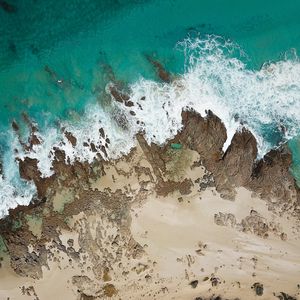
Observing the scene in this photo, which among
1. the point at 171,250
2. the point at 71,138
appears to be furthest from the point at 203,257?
the point at 71,138

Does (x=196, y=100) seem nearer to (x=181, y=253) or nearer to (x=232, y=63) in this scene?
(x=232, y=63)

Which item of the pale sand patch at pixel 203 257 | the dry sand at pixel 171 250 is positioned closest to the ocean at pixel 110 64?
the dry sand at pixel 171 250

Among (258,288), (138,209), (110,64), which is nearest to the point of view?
(258,288)

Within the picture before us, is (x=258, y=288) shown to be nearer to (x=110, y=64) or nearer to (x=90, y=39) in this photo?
(x=110, y=64)

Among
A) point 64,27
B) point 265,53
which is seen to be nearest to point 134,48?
point 64,27

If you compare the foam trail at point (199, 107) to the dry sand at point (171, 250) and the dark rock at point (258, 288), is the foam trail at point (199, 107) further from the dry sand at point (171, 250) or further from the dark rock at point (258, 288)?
the dark rock at point (258, 288)

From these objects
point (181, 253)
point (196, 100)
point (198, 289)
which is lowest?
point (198, 289)
